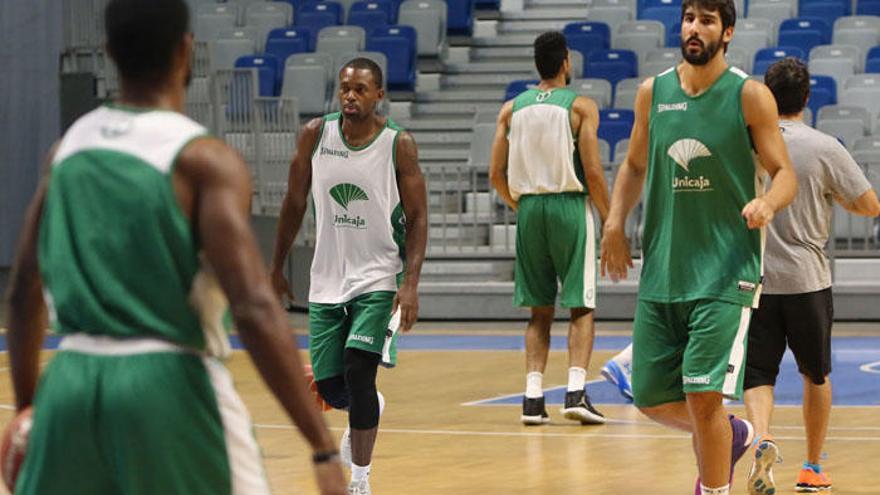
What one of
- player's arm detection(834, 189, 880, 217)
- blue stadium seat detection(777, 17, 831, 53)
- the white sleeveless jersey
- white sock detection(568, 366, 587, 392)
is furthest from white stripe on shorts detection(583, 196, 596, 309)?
blue stadium seat detection(777, 17, 831, 53)

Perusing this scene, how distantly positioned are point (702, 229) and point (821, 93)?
38.8ft

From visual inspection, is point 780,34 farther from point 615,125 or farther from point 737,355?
point 737,355

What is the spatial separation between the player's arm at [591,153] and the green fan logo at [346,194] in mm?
3026

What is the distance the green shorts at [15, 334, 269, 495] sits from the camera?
3.47 meters

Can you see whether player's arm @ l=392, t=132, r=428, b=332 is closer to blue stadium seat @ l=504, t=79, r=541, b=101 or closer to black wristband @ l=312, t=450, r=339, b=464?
black wristband @ l=312, t=450, r=339, b=464

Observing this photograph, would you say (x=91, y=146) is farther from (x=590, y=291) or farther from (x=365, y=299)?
(x=590, y=291)

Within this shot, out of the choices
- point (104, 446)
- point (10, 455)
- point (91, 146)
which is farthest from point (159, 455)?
point (91, 146)

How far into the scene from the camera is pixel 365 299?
761 cm

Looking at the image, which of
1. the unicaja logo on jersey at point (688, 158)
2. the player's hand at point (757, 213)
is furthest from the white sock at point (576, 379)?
the player's hand at point (757, 213)

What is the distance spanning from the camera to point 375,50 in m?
20.2

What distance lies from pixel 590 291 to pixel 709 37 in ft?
14.0

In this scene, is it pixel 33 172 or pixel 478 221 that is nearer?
pixel 478 221

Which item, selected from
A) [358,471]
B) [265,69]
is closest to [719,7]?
[358,471]

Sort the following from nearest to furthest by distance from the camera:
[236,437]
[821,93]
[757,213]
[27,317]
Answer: [236,437] → [27,317] → [757,213] → [821,93]
